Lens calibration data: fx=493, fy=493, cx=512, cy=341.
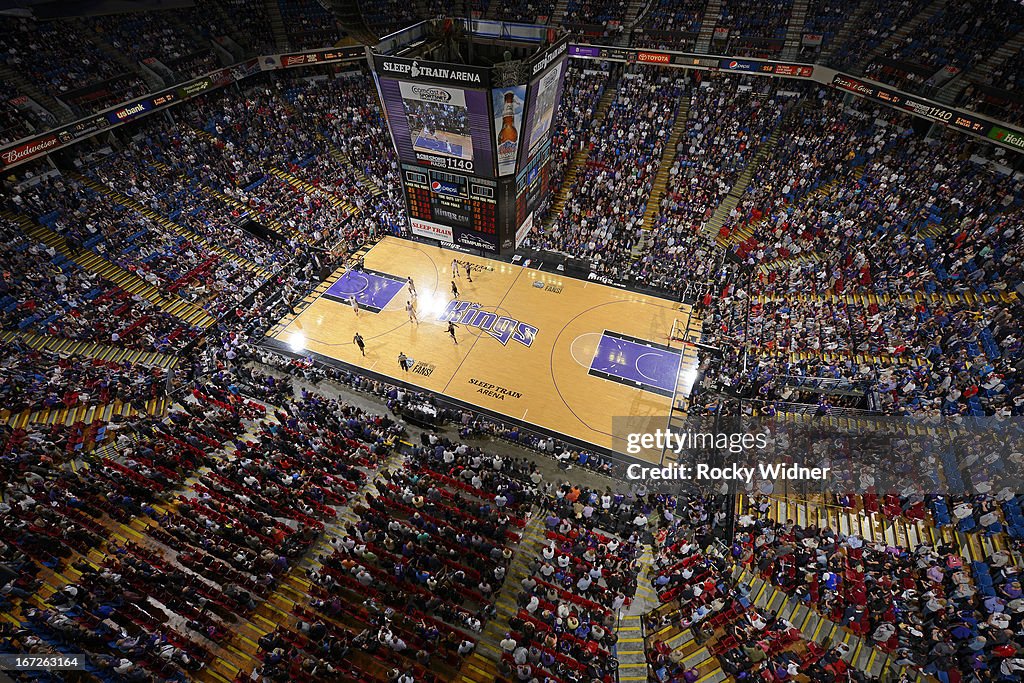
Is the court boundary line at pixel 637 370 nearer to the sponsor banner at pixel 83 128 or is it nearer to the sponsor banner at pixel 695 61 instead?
the sponsor banner at pixel 695 61

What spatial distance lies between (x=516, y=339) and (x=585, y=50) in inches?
950

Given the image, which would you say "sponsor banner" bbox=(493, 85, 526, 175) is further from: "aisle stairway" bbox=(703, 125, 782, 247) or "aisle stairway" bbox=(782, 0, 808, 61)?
"aisle stairway" bbox=(782, 0, 808, 61)

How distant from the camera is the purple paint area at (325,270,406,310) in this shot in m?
25.6

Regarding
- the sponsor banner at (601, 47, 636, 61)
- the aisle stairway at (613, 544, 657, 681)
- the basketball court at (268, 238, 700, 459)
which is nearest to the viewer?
the aisle stairway at (613, 544, 657, 681)

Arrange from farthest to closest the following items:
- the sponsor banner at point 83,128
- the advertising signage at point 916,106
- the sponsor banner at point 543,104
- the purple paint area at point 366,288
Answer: the sponsor banner at point 83,128 → the purple paint area at point 366,288 → the advertising signage at point 916,106 → the sponsor banner at point 543,104

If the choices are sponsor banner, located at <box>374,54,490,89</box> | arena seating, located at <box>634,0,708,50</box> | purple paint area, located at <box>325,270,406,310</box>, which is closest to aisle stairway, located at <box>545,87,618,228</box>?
arena seating, located at <box>634,0,708,50</box>

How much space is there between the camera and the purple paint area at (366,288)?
25.6 metres

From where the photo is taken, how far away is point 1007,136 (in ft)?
72.7

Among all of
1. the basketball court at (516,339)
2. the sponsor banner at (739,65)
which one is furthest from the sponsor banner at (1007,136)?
the basketball court at (516,339)

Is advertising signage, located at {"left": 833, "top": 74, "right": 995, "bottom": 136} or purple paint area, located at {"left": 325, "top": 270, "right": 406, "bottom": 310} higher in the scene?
advertising signage, located at {"left": 833, "top": 74, "right": 995, "bottom": 136}

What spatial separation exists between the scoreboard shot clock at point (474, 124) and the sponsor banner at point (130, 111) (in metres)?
22.4

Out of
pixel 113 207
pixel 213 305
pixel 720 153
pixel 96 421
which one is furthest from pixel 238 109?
pixel 720 153

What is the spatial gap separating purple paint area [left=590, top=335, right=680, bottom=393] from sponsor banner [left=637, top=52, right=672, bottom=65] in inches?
866

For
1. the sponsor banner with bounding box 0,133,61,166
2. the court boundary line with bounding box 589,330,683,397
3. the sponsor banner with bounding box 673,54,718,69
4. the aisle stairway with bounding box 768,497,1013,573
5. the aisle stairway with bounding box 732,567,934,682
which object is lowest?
the aisle stairway with bounding box 732,567,934,682
